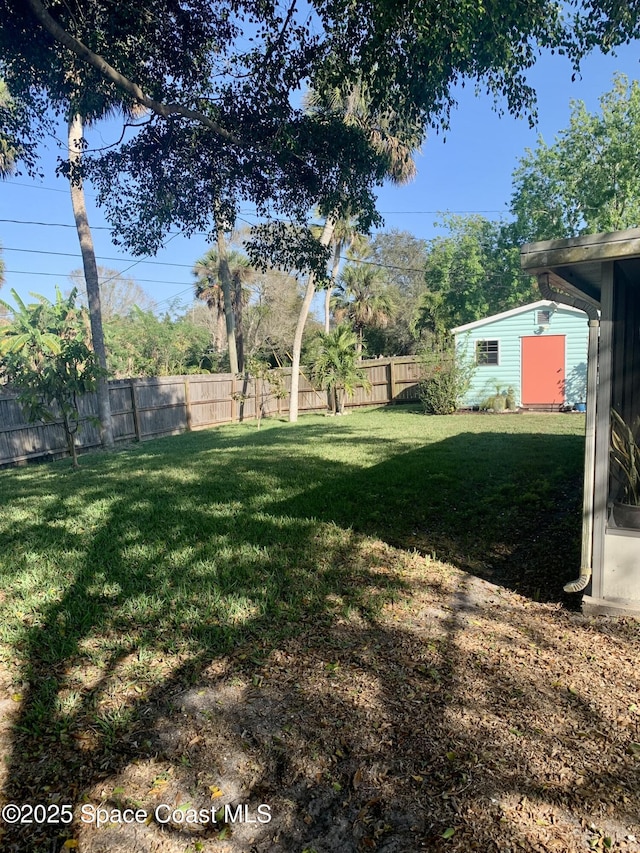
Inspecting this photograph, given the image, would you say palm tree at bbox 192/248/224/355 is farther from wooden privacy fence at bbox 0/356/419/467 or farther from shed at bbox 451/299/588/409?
shed at bbox 451/299/588/409

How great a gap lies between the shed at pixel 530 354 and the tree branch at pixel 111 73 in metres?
12.7

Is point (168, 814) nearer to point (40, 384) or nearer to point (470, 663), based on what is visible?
point (470, 663)

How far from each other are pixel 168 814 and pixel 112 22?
22.1ft

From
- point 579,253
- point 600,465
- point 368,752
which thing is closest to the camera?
point 368,752

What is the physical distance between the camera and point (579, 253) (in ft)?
9.78

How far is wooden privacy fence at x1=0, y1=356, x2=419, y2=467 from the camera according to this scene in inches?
425

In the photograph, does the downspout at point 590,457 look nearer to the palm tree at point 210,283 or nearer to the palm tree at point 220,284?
the palm tree at point 220,284

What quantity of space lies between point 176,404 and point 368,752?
47.1 feet

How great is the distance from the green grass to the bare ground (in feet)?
0.75

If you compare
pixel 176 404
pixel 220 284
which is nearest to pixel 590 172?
pixel 220 284

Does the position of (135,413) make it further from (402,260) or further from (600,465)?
(402,260)

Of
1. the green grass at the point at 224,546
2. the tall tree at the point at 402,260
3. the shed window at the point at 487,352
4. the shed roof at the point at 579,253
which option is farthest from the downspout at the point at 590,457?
the tall tree at the point at 402,260

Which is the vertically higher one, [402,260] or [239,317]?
[402,260]

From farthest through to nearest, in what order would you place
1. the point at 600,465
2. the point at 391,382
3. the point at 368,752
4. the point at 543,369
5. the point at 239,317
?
the point at 239,317 < the point at 391,382 < the point at 543,369 < the point at 600,465 < the point at 368,752
